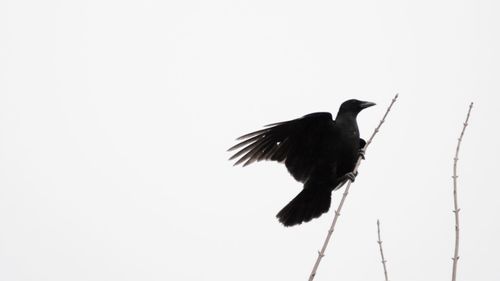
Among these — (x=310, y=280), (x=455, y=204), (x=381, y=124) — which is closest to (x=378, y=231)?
(x=455, y=204)

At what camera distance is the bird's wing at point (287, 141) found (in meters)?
5.77

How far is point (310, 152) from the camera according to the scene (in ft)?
19.0

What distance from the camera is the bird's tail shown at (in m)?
5.73

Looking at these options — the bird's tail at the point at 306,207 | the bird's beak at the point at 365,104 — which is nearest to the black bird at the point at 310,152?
the bird's tail at the point at 306,207

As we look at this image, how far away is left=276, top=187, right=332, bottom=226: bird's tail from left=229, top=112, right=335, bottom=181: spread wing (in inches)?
7.0

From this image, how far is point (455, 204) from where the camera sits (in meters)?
3.05

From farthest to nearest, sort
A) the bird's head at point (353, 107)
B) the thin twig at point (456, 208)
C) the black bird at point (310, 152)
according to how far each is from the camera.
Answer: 1. the bird's head at point (353, 107)
2. the black bird at point (310, 152)
3. the thin twig at point (456, 208)

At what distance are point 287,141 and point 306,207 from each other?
2.17 ft

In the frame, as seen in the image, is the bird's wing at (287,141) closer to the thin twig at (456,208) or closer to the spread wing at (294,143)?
the spread wing at (294,143)

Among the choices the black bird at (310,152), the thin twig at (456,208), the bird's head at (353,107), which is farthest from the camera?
the bird's head at (353,107)

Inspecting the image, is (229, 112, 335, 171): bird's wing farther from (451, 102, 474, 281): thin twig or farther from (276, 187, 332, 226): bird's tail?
(451, 102, 474, 281): thin twig

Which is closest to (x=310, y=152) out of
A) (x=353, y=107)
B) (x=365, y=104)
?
(x=353, y=107)

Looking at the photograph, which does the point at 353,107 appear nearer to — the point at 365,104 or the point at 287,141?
the point at 365,104

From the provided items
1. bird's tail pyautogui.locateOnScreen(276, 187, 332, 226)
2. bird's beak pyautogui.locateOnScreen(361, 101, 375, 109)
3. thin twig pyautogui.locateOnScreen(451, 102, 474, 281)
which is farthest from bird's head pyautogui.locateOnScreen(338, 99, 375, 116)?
thin twig pyautogui.locateOnScreen(451, 102, 474, 281)
